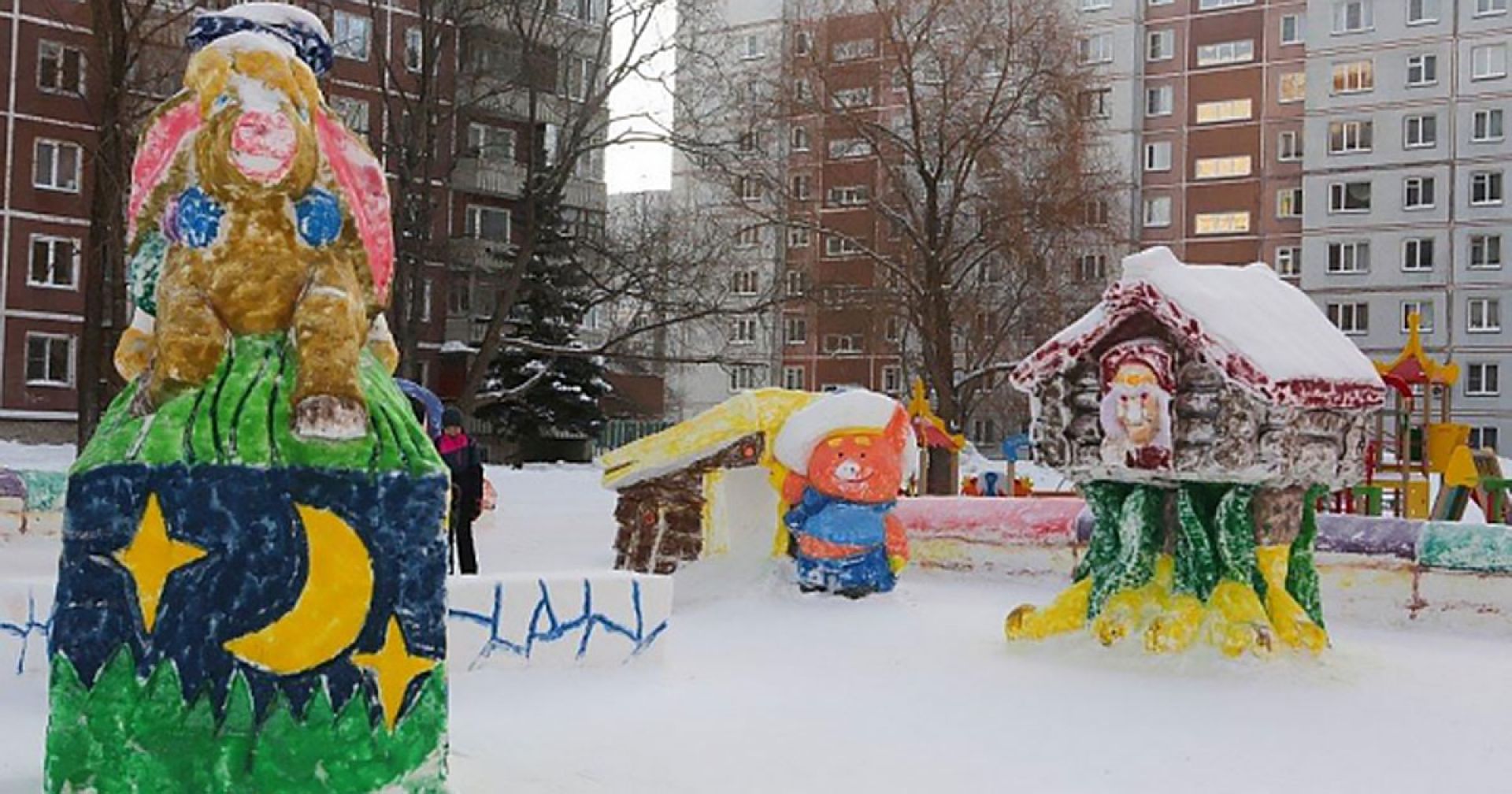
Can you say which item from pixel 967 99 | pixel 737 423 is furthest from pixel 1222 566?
pixel 967 99

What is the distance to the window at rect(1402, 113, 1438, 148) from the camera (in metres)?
41.4

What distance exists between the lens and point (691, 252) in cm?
2586

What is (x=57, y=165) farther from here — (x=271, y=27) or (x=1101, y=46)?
(x=271, y=27)

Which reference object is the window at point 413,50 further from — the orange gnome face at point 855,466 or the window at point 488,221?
the orange gnome face at point 855,466

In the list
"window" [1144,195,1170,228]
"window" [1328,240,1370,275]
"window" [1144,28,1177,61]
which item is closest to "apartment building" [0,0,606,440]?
"window" [1144,28,1177,61]

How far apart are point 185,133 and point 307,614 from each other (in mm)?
1638

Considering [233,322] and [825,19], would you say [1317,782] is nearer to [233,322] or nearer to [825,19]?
[233,322]

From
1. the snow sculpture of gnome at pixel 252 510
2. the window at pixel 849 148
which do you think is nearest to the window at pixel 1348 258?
the window at pixel 849 148

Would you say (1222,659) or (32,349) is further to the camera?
(32,349)

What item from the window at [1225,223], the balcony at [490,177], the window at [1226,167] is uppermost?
the window at [1226,167]

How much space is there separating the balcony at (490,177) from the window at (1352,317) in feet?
72.8

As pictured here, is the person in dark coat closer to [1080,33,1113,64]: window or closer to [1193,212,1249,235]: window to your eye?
[1193,212,1249,235]: window

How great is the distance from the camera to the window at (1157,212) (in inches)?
1807

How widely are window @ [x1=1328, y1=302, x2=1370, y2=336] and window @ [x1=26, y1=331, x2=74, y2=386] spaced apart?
3183 centimetres
